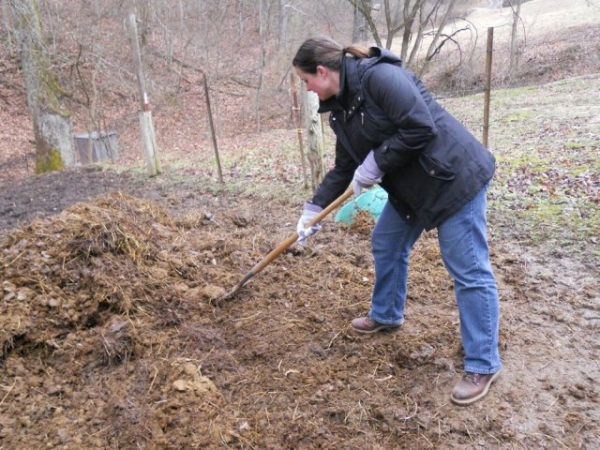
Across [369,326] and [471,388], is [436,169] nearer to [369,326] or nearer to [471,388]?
[471,388]

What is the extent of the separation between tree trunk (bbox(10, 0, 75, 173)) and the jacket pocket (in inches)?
412

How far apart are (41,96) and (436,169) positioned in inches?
424

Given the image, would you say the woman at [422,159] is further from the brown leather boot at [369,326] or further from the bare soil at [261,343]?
the brown leather boot at [369,326]

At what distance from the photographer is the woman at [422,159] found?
7.56 feet

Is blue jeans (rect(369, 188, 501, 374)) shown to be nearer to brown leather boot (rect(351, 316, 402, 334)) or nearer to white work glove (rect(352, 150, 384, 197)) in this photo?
white work glove (rect(352, 150, 384, 197))

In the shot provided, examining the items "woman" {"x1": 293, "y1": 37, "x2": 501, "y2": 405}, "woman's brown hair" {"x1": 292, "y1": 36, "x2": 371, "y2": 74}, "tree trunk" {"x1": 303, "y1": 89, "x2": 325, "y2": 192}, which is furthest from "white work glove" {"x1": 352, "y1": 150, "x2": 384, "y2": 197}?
"tree trunk" {"x1": 303, "y1": 89, "x2": 325, "y2": 192}

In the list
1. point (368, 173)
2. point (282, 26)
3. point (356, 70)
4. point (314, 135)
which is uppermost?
point (282, 26)

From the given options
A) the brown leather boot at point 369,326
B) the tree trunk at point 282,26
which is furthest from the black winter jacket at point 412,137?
the tree trunk at point 282,26

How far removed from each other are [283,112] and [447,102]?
555 centimetres

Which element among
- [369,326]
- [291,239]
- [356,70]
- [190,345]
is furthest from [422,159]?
[190,345]

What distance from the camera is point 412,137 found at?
89.2 inches

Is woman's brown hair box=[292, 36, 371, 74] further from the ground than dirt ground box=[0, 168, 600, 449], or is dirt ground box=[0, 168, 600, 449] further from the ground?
woman's brown hair box=[292, 36, 371, 74]

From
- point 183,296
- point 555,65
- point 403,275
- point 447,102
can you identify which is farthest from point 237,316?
point 555,65

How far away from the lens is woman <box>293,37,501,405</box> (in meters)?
2.30
